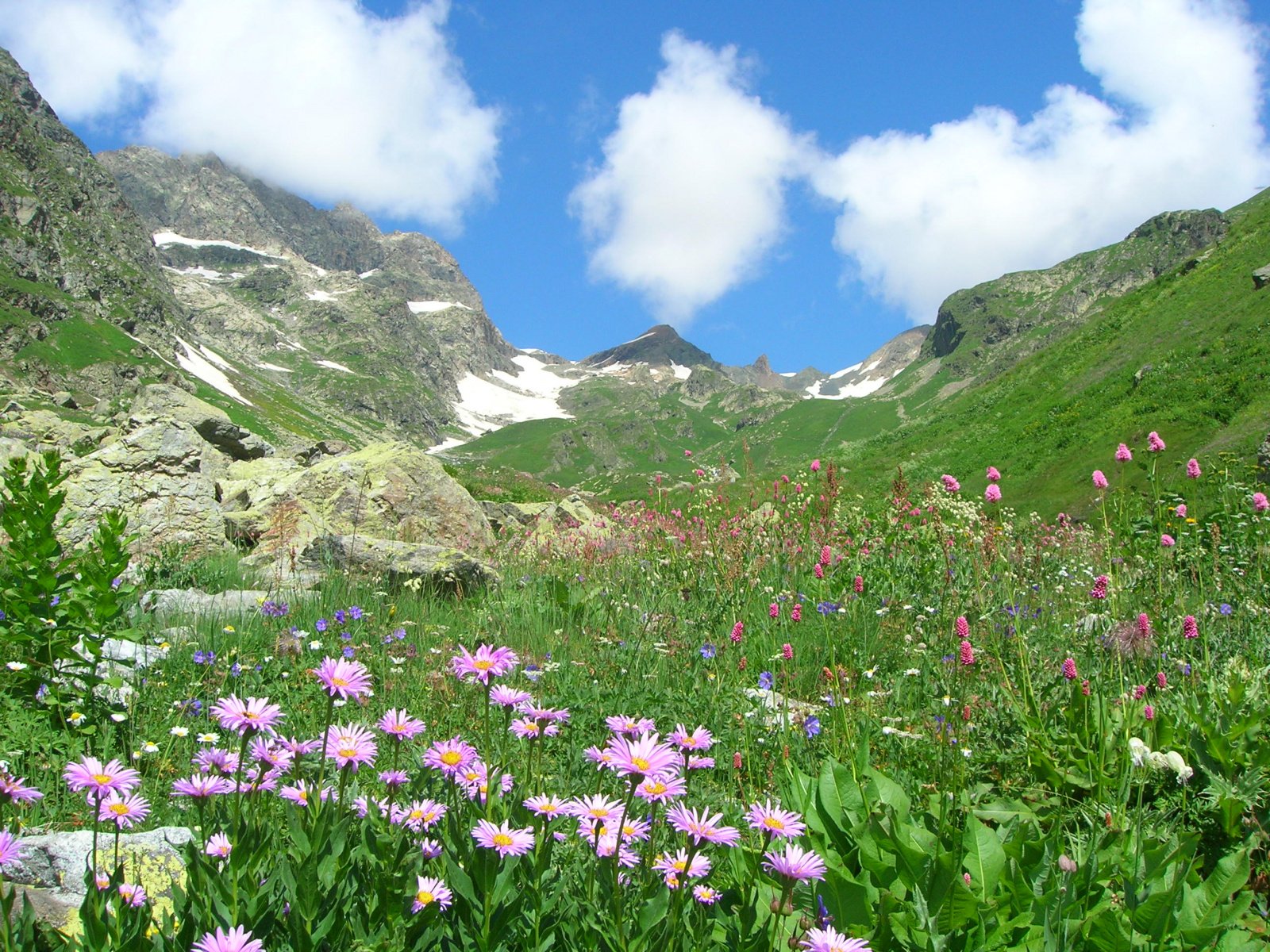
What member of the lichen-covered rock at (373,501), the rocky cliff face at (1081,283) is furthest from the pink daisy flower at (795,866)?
the rocky cliff face at (1081,283)

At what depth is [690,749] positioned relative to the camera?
1941 millimetres

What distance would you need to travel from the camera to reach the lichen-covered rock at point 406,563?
27.1 ft

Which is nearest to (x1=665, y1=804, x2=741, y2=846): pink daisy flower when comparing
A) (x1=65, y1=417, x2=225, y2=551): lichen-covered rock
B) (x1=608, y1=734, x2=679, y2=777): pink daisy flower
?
(x1=608, y1=734, x2=679, y2=777): pink daisy flower

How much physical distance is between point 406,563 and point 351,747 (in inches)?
266

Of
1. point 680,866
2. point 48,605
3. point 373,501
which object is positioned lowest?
point 680,866

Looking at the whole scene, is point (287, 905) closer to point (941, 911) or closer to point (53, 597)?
point (941, 911)

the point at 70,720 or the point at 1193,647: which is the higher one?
the point at 70,720

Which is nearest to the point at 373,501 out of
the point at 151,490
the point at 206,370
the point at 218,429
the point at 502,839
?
the point at 151,490

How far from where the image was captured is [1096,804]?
304 cm

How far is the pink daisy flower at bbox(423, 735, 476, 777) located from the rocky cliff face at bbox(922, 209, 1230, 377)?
11017 centimetres

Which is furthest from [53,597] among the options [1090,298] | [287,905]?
[1090,298]

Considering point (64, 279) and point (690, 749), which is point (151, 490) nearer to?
point (690, 749)

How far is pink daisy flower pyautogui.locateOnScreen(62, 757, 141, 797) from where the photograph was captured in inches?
65.1

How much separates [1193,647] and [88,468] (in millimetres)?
13344
